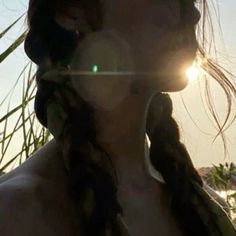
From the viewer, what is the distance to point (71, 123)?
125 cm

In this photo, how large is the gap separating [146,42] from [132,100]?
0.36 ft

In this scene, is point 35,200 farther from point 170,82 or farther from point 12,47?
point 12,47

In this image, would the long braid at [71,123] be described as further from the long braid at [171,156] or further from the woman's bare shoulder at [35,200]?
the long braid at [171,156]

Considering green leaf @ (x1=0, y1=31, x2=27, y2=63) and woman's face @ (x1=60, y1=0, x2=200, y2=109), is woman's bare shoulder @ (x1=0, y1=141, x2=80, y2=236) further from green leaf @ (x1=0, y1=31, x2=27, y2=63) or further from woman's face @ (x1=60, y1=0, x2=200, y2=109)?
green leaf @ (x1=0, y1=31, x2=27, y2=63)

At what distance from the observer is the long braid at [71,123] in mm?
1209

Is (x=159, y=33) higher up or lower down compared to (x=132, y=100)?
higher up

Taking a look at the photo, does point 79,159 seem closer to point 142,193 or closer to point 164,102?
point 142,193

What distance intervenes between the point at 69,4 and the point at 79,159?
0.28 meters

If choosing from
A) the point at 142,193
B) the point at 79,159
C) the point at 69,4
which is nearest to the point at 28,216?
the point at 79,159

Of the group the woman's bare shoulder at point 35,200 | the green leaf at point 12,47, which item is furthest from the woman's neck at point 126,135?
the green leaf at point 12,47

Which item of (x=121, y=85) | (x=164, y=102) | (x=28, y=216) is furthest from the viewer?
(x=164, y=102)

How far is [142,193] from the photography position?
1397 millimetres

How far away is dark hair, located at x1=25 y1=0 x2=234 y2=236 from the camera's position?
4.01ft

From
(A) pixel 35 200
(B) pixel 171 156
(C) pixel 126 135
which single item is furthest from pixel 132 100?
(A) pixel 35 200
